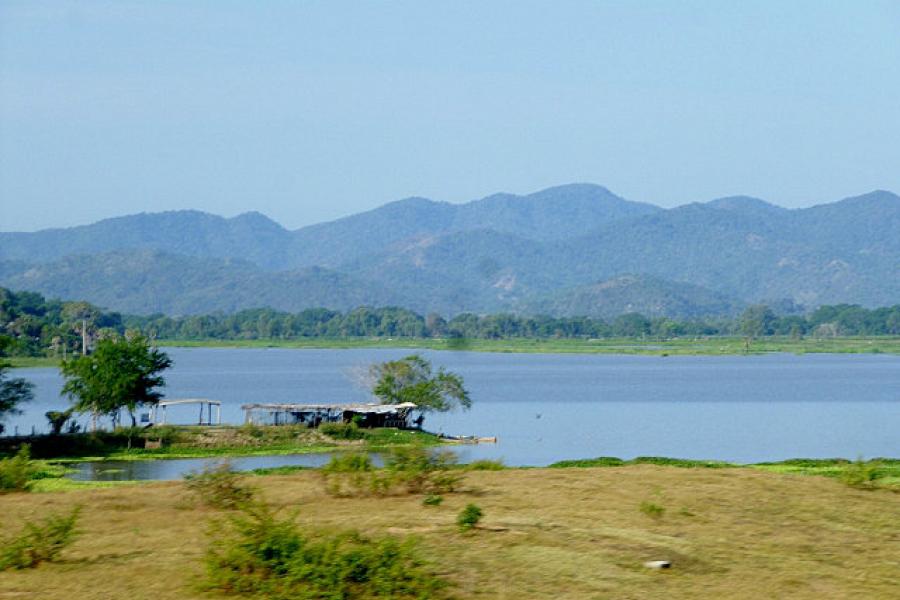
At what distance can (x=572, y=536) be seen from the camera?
48.8 feet

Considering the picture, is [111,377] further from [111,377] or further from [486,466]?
[486,466]

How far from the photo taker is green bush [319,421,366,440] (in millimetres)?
56438

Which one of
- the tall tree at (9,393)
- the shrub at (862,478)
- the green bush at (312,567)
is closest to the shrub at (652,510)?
the green bush at (312,567)

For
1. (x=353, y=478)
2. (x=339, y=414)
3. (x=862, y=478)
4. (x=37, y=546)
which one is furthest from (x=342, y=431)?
(x=37, y=546)

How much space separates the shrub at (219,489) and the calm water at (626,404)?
25746mm

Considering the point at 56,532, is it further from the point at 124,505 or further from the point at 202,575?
the point at 124,505

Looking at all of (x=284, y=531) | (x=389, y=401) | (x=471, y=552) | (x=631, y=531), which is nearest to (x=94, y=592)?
(x=284, y=531)

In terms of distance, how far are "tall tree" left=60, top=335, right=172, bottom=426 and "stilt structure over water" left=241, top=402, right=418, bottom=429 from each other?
510 centimetres

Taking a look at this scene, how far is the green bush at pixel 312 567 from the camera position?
12633 millimetres

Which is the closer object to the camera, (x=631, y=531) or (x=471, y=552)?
(x=471, y=552)

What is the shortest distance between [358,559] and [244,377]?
381ft

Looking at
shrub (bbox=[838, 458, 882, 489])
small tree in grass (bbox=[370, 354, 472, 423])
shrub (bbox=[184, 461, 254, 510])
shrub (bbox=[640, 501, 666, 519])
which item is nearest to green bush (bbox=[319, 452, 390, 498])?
shrub (bbox=[184, 461, 254, 510])

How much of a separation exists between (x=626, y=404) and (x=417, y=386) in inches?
1043

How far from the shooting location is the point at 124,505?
17.8m
